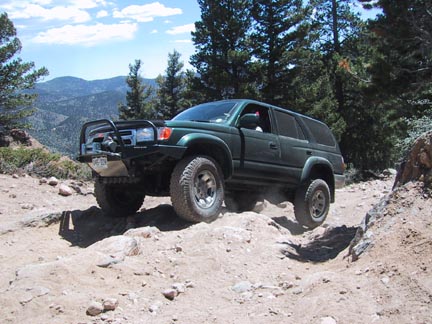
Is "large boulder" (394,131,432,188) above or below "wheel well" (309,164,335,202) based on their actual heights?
above

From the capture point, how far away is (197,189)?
18.2 feet

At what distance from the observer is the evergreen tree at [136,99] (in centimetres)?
3889

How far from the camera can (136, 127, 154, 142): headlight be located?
5.28 m

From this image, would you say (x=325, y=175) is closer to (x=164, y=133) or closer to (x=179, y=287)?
(x=164, y=133)

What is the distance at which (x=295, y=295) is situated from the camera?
3648 millimetres

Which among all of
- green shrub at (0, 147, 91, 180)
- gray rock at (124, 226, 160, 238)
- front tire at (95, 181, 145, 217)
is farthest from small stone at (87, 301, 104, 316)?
green shrub at (0, 147, 91, 180)

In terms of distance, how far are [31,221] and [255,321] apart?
3794 mm

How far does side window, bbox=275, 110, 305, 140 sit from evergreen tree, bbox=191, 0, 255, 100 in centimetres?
1577

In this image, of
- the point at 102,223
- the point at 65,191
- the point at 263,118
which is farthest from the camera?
the point at 65,191

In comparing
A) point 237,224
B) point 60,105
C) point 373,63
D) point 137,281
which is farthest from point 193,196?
point 60,105

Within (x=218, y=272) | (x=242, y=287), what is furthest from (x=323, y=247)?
(x=242, y=287)

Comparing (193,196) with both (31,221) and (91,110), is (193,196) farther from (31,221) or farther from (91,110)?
(91,110)

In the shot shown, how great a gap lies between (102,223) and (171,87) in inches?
1415

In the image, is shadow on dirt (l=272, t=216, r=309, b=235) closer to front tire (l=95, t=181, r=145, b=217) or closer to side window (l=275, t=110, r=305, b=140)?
side window (l=275, t=110, r=305, b=140)
